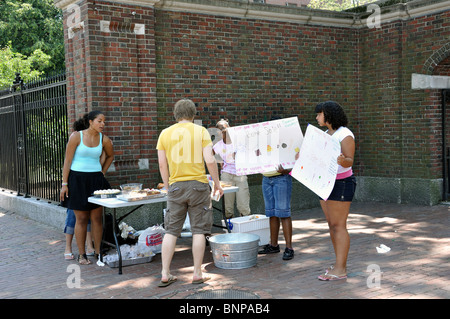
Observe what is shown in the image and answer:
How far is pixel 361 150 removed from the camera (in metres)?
10.9

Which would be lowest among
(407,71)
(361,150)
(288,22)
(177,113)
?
(361,150)

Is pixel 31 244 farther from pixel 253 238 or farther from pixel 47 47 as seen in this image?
pixel 47 47

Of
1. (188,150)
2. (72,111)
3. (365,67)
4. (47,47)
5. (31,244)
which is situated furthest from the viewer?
(47,47)

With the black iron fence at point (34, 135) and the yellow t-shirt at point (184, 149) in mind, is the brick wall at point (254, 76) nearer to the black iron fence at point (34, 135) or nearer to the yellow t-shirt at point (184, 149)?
the black iron fence at point (34, 135)

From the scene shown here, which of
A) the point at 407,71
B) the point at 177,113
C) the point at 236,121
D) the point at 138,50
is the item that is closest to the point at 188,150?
the point at 177,113

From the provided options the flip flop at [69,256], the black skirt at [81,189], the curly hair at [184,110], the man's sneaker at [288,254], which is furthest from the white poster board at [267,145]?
the flip flop at [69,256]

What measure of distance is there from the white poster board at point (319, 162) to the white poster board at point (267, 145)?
20.0 inches

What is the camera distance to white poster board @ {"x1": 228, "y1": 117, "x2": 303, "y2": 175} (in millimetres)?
5980

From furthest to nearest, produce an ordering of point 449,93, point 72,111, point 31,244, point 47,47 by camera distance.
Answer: point 47,47 < point 449,93 < point 72,111 < point 31,244

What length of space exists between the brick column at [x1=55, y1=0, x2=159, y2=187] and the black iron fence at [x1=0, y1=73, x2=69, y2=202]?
2.60 ft

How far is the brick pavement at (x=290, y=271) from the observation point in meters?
4.90

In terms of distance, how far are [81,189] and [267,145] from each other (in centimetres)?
255

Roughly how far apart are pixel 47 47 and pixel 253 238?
73.2 ft

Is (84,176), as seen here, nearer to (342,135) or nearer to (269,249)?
(269,249)
